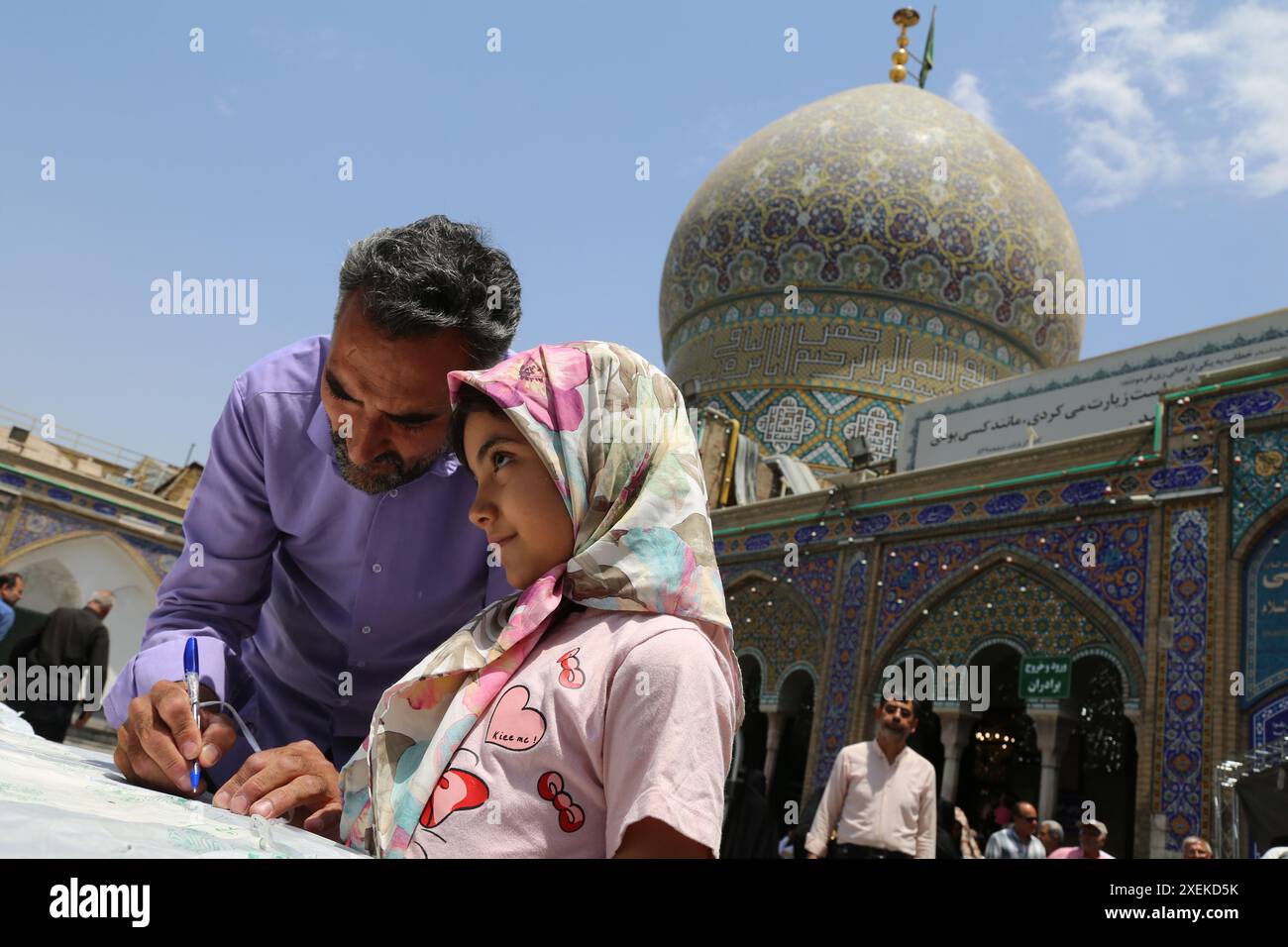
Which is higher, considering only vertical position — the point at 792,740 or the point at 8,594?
the point at 8,594

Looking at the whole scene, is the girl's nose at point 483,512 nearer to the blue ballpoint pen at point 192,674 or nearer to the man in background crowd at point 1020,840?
the blue ballpoint pen at point 192,674

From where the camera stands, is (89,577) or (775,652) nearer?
(775,652)

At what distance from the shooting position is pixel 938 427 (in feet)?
29.7

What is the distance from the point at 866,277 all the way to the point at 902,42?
468 cm

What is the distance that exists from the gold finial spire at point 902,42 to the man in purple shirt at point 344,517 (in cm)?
1428

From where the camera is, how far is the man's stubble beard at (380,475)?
4.61 feet

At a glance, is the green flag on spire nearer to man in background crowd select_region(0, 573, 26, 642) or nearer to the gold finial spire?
the gold finial spire

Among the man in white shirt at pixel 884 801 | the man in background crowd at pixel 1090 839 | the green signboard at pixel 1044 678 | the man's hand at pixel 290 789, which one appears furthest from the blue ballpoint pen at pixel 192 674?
the green signboard at pixel 1044 678

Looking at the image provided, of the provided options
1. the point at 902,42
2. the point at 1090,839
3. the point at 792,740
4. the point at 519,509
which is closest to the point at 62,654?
the point at 1090,839

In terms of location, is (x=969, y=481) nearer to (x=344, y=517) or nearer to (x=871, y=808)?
(x=871, y=808)

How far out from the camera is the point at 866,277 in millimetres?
11836
